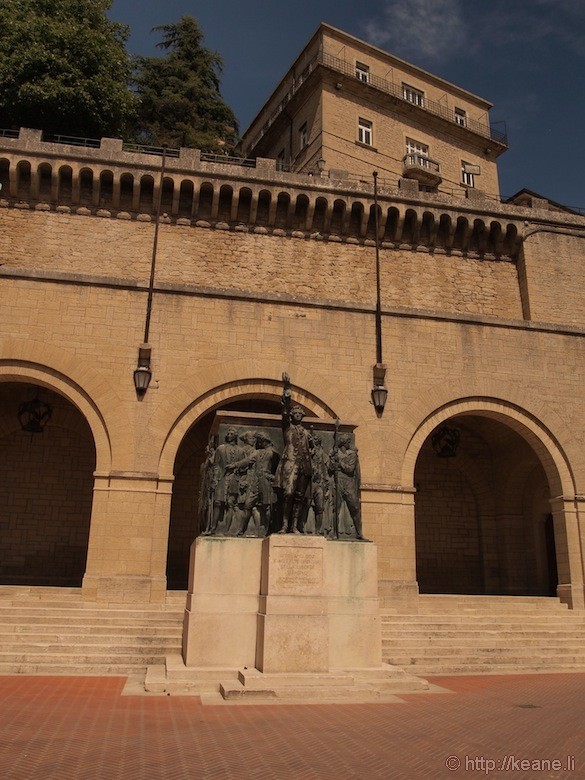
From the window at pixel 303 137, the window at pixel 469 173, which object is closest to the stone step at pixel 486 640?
the window at pixel 303 137

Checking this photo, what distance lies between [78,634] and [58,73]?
21.6 metres

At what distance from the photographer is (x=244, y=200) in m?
21.3

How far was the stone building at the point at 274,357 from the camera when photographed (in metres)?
14.6

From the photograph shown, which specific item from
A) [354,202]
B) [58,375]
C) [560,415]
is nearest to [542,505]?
[560,415]

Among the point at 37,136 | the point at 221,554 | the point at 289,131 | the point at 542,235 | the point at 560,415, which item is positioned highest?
the point at 289,131

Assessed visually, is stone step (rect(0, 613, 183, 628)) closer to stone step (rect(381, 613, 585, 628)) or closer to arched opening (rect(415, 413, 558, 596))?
stone step (rect(381, 613, 585, 628))

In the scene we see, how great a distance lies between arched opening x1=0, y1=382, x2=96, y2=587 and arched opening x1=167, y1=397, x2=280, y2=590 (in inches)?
90.8

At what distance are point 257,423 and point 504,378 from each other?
352 inches

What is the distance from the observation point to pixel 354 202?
21609 mm

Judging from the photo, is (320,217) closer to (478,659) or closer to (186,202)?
(186,202)

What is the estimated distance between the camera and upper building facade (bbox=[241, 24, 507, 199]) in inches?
1182

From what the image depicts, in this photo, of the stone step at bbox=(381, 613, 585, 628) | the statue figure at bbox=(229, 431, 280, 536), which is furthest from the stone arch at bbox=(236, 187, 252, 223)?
the stone step at bbox=(381, 613, 585, 628)

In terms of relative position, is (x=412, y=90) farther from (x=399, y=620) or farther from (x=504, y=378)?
(x=399, y=620)

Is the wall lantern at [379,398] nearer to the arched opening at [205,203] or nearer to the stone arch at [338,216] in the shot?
the stone arch at [338,216]
